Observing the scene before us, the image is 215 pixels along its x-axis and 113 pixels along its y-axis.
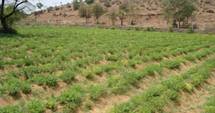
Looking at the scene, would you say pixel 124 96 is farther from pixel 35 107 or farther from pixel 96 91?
pixel 35 107

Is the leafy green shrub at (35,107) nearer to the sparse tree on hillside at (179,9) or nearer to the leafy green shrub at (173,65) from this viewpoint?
the leafy green shrub at (173,65)

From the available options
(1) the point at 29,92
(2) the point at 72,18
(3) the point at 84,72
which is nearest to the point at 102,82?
(3) the point at 84,72

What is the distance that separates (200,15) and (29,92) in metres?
92.1

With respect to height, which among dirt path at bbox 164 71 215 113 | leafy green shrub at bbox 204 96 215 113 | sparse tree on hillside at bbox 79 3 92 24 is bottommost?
dirt path at bbox 164 71 215 113

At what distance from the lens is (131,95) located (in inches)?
575

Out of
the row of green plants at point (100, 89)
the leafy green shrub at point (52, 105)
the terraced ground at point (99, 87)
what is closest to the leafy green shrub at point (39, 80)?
the terraced ground at point (99, 87)

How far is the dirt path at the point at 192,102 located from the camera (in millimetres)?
13359

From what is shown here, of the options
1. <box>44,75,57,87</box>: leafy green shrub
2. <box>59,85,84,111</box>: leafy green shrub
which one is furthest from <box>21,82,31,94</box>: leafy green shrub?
<box>59,85,84,111</box>: leafy green shrub

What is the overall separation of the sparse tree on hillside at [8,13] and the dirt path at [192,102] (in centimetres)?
3164

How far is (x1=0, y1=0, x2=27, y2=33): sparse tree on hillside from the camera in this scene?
44.2m

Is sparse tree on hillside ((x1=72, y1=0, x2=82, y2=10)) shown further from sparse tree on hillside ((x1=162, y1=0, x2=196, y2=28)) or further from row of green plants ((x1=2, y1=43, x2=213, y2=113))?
row of green plants ((x1=2, y1=43, x2=213, y2=113))

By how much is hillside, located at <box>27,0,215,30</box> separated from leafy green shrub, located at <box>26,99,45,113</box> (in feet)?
246

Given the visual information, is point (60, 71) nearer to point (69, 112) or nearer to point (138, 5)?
point (69, 112)

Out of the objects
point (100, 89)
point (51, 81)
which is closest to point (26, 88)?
point (51, 81)
